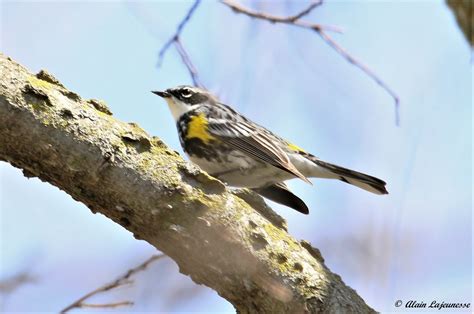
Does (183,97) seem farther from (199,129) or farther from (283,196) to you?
(283,196)

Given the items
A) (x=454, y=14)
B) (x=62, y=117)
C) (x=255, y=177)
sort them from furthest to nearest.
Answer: (x=255, y=177), (x=62, y=117), (x=454, y=14)

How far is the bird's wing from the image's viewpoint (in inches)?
197

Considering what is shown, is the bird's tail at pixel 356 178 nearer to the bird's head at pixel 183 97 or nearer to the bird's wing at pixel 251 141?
the bird's wing at pixel 251 141

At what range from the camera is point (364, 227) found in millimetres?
4648

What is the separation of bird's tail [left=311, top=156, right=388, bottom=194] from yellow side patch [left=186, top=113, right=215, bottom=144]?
928mm

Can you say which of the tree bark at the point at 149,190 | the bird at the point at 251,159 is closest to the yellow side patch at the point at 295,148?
the bird at the point at 251,159

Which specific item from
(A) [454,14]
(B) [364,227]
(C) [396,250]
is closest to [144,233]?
(A) [454,14]

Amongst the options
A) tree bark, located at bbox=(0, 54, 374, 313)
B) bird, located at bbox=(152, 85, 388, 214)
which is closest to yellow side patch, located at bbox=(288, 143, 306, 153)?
bird, located at bbox=(152, 85, 388, 214)

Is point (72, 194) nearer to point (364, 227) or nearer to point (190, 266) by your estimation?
point (190, 266)

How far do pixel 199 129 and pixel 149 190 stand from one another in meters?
2.82

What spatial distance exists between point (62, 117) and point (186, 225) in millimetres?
666

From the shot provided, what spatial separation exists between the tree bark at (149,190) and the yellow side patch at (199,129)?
98.5 inches

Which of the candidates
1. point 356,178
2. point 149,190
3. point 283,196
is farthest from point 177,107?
point 149,190

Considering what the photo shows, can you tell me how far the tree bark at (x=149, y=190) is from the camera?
2.50 metres
